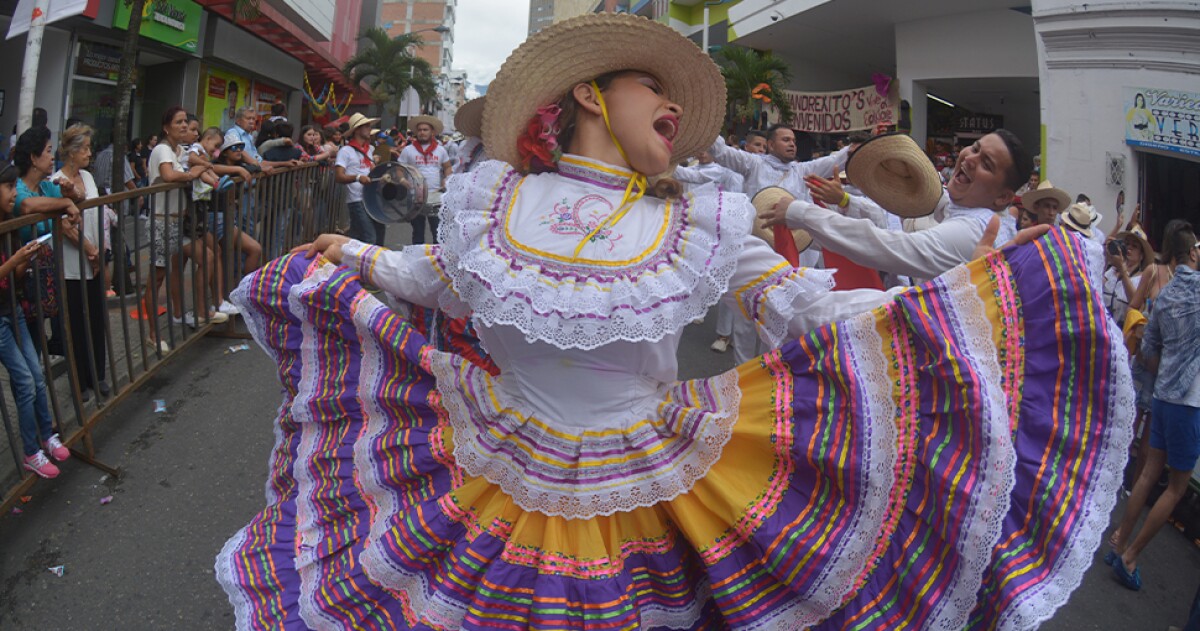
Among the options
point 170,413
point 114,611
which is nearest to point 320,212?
point 170,413

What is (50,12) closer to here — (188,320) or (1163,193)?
(188,320)

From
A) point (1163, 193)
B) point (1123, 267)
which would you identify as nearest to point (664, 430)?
point (1123, 267)

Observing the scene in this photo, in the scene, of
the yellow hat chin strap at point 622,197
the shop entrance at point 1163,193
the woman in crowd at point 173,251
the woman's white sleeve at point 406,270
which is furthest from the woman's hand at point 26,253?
the shop entrance at point 1163,193

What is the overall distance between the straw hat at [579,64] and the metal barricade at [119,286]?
256cm

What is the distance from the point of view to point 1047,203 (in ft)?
16.8

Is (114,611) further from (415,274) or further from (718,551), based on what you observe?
(718,551)

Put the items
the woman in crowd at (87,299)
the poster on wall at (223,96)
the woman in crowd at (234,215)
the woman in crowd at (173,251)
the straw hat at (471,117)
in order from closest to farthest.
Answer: the woman in crowd at (87,299)
the straw hat at (471,117)
the woman in crowd at (173,251)
the woman in crowd at (234,215)
the poster on wall at (223,96)

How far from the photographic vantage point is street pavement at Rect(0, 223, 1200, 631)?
3.17 metres

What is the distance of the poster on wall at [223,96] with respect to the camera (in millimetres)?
19672

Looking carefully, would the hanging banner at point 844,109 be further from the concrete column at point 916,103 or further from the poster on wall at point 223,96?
the poster on wall at point 223,96

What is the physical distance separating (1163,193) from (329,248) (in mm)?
9694

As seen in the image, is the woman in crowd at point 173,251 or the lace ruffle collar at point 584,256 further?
the woman in crowd at point 173,251

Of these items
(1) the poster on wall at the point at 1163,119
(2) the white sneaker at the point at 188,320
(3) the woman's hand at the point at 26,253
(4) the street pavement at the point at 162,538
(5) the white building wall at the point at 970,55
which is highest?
(5) the white building wall at the point at 970,55

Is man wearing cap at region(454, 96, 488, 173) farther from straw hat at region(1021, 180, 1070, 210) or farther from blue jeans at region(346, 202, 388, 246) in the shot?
blue jeans at region(346, 202, 388, 246)
